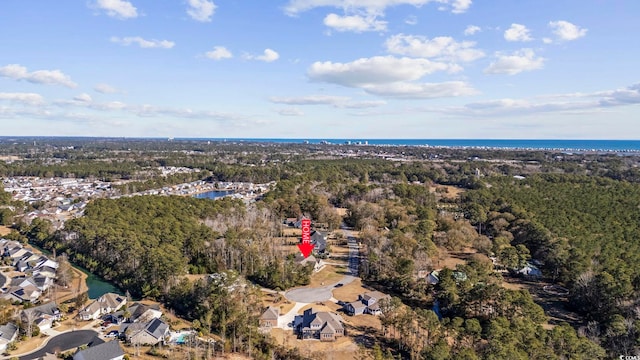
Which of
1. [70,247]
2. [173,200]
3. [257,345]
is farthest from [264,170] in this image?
[257,345]

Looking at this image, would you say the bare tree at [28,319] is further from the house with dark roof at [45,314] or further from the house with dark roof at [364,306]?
the house with dark roof at [364,306]

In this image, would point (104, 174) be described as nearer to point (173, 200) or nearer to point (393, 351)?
point (173, 200)

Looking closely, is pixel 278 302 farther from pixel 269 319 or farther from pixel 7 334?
pixel 7 334

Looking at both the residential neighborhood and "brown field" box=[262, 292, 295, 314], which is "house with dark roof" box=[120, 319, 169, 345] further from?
the residential neighborhood

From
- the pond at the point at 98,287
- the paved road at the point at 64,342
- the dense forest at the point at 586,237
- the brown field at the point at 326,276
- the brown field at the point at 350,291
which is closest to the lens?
the paved road at the point at 64,342

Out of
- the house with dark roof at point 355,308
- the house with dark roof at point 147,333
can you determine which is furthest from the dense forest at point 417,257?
the house with dark roof at point 355,308

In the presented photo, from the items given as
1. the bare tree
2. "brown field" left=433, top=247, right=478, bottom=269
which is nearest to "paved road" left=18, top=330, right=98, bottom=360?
the bare tree

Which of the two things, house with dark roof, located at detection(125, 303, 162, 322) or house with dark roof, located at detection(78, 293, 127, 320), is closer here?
house with dark roof, located at detection(125, 303, 162, 322)
